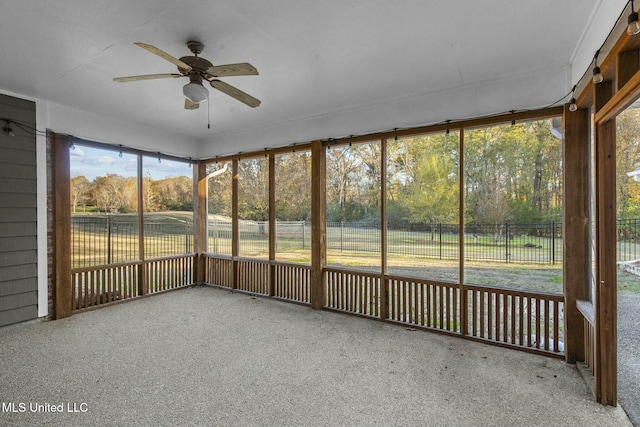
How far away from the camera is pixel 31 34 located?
8.13 ft

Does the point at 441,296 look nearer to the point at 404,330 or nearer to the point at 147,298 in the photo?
the point at 404,330

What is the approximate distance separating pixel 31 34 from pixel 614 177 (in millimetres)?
4579

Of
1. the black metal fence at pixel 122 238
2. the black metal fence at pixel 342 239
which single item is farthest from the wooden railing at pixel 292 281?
the black metal fence at pixel 122 238

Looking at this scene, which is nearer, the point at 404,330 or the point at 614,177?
the point at 614,177

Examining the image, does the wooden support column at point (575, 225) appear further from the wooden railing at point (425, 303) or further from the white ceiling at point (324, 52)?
the wooden railing at point (425, 303)

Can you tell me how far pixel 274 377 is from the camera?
2697mm

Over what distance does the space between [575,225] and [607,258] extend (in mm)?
809

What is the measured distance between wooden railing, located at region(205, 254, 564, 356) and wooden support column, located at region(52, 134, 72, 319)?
2.69 meters

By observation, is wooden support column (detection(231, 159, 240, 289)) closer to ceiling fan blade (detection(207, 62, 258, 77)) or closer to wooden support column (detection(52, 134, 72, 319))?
wooden support column (detection(52, 134, 72, 319))

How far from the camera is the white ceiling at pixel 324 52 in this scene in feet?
7.18

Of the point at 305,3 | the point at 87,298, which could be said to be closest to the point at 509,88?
the point at 305,3

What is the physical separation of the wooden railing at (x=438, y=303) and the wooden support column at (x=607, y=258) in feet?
2.84

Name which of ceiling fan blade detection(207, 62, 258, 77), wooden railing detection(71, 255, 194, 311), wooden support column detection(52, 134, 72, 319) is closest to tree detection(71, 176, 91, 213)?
wooden support column detection(52, 134, 72, 319)

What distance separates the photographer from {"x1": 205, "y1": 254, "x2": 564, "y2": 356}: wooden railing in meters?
3.20
